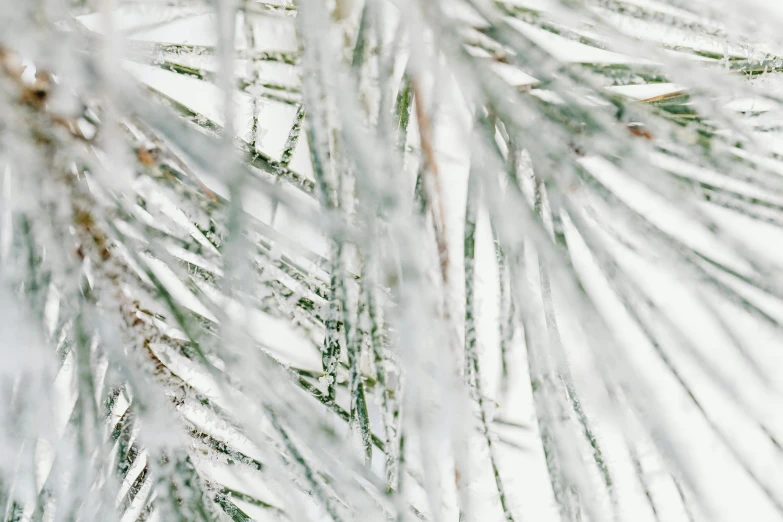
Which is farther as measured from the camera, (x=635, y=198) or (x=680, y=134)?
(x=635, y=198)

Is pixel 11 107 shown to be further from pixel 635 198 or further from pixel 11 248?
pixel 635 198

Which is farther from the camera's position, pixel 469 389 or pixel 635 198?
pixel 635 198

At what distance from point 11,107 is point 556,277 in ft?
0.50

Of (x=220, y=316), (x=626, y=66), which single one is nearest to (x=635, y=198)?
(x=626, y=66)

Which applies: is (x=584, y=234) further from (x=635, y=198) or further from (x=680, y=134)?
(x=635, y=198)

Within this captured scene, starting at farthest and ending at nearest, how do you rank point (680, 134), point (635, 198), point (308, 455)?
point (635, 198) < point (308, 455) < point (680, 134)

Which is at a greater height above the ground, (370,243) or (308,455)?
(370,243)

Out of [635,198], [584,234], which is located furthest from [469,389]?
[635,198]

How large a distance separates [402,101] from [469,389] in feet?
0.34

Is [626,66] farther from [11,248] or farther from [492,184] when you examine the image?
[11,248]

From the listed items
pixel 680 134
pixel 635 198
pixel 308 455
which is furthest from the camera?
pixel 635 198

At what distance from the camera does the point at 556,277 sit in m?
0.13

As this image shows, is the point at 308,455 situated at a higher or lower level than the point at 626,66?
lower

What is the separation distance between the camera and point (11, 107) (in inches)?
6.9
